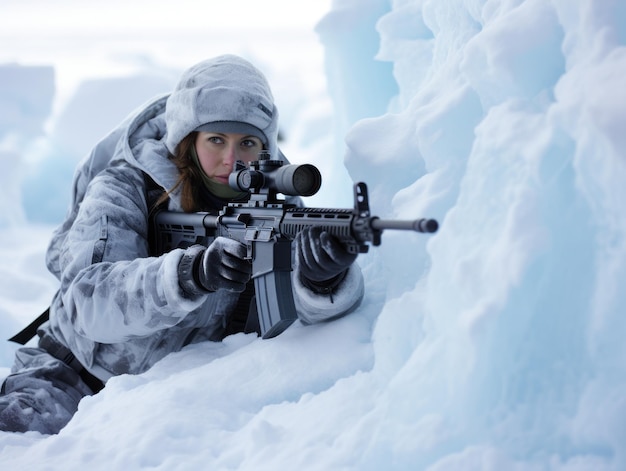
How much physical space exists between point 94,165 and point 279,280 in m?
1.07

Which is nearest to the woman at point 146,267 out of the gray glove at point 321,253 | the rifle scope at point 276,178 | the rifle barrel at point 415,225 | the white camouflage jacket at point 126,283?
the white camouflage jacket at point 126,283

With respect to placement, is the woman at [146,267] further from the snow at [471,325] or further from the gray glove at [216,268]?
the snow at [471,325]

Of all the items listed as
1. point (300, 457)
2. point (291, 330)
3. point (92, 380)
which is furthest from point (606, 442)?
point (92, 380)

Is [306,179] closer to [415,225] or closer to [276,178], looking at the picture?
[276,178]

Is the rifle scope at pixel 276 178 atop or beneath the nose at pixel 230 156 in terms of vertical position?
beneath

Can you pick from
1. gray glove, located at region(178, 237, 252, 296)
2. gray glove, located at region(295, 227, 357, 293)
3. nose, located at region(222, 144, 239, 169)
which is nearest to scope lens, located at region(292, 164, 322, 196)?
gray glove, located at region(295, 227, 357, 293)

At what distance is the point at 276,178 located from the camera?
1729 millimetres

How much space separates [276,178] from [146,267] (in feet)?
1.55

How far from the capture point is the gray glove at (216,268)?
174 centimetres

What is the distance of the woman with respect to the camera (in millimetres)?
1855

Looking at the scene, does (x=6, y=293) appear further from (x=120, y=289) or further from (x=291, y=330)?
(x=291, y=330)

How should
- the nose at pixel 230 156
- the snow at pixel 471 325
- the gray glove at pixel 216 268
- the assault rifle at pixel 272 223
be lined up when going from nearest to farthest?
the snow at pixel 471 325 < the assault rifle at pixel 272 223 < the gray glove at pixel 216 268 < the nose at pixel 230 156

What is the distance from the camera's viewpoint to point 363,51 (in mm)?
3027

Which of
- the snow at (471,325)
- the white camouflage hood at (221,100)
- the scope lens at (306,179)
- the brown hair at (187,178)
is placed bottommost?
the snow at (471,325)
